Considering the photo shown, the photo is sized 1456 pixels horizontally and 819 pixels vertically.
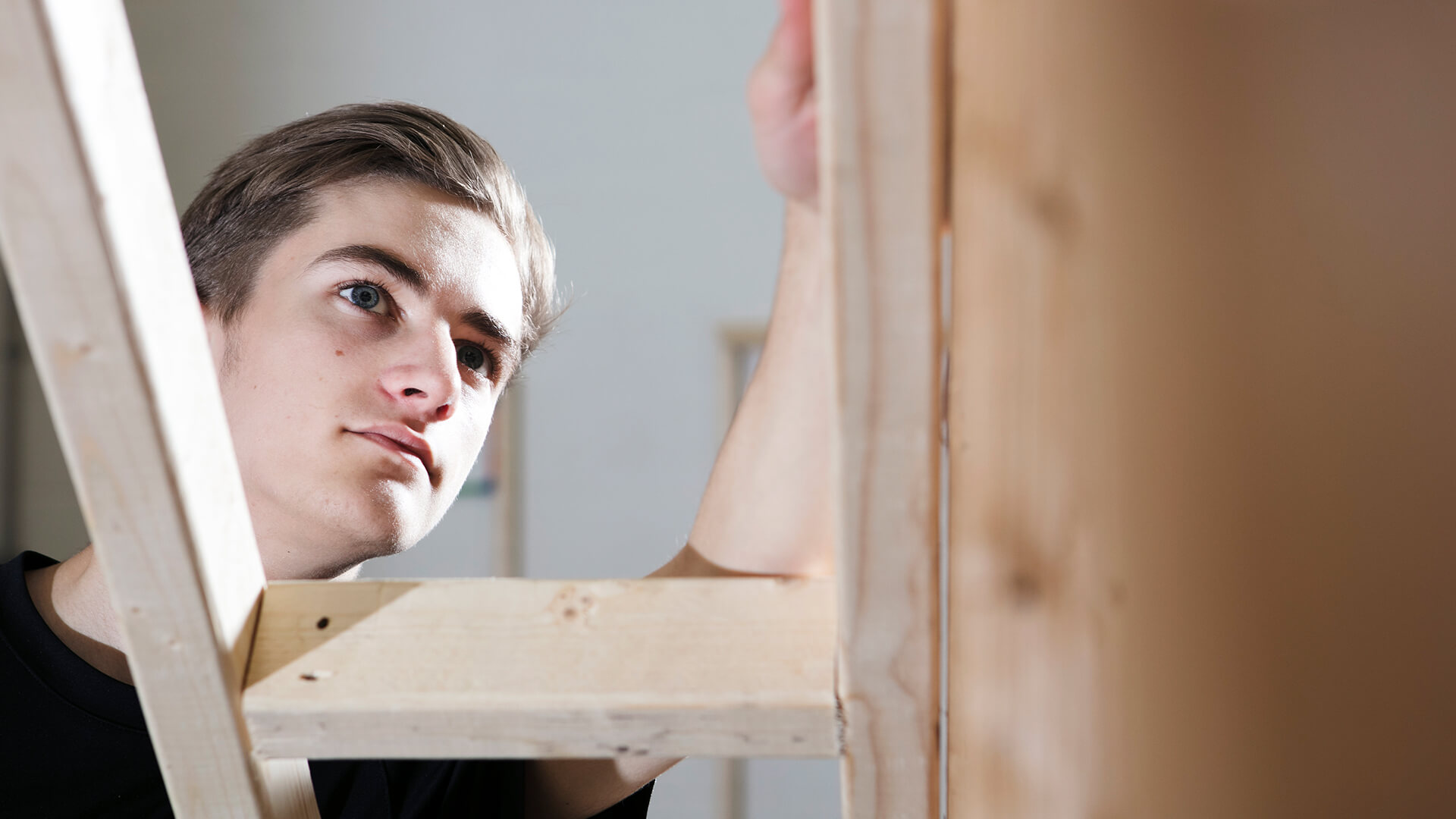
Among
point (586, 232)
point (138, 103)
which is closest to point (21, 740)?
point (138, 103)

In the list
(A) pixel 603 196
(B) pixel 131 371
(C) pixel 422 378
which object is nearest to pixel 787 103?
(B) pixel 131 371

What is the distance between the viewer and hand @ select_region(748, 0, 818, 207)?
37 cm

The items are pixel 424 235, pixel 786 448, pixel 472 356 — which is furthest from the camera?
pixel 472 356

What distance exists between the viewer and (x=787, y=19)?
369 mm

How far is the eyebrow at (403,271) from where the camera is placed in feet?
2.71

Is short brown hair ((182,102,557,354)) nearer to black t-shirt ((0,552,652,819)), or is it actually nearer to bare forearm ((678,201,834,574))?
black t-shirt ((0,552,652,819))

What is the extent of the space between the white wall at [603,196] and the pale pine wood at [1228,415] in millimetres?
2397

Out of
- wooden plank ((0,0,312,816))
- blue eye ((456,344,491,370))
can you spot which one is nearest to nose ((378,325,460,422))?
blue eye ((456,344,491,370))

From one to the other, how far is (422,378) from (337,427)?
0.24ft

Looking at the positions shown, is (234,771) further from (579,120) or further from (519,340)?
(579,120)

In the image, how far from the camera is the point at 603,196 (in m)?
2.83

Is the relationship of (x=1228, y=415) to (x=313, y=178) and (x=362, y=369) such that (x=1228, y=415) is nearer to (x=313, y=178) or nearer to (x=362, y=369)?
(x=362, y=369)

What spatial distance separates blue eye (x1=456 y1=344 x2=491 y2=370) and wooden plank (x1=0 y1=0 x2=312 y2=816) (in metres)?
0.59

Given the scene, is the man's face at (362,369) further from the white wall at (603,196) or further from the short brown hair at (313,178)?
the white wall at (603,196)
